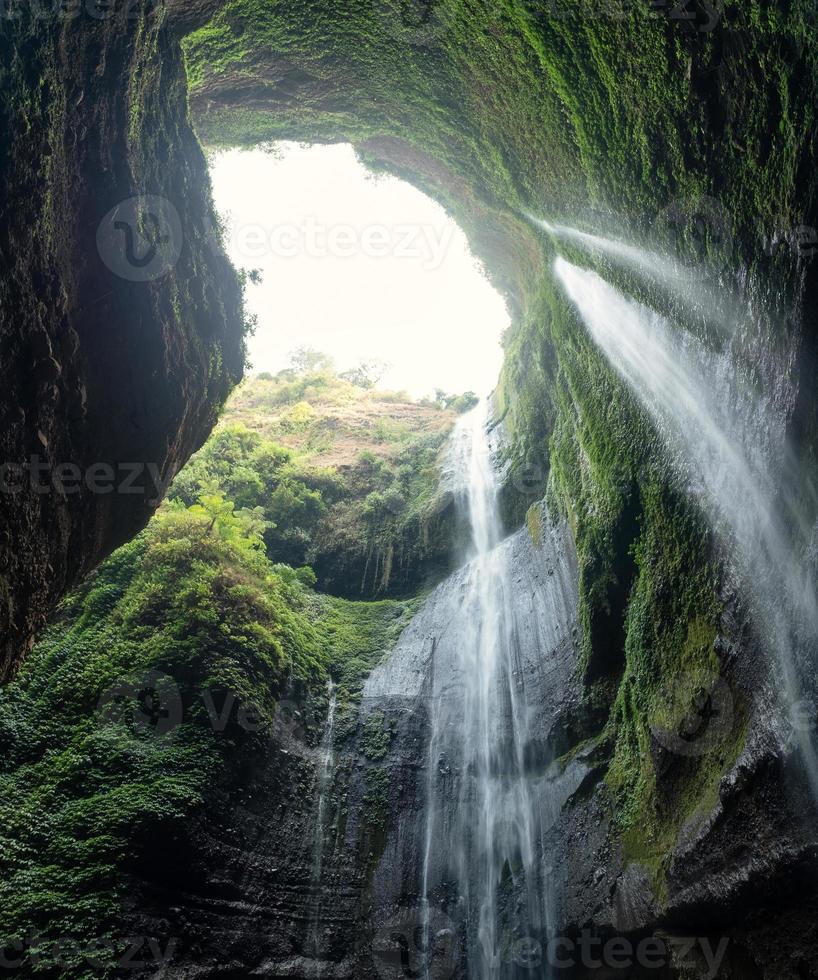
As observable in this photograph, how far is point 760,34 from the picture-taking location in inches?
165

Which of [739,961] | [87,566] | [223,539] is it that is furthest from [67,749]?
[739,961]

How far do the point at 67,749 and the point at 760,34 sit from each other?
32.4 ft

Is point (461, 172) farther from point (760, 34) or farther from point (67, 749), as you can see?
point (67, 749)

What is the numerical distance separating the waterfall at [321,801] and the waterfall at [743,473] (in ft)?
21.4

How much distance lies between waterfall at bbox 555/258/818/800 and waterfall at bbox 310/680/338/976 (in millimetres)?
6530

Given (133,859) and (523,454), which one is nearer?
(133,859)

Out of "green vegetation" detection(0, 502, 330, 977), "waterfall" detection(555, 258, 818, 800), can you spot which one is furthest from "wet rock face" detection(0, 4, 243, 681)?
"waterfall" detection(555, 258, 818, 800)

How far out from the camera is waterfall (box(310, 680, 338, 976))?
8.02 meters

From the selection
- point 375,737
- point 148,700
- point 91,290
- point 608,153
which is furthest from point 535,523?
point 91,290

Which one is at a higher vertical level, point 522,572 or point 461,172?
point 461,172

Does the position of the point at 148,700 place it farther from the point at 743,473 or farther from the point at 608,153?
the point at 608,153

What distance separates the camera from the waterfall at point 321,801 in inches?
316

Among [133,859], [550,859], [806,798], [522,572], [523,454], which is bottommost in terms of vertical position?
[550,859]

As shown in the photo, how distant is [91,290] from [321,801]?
8.09m
